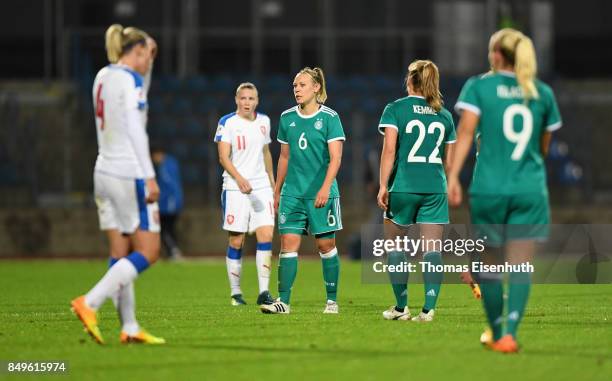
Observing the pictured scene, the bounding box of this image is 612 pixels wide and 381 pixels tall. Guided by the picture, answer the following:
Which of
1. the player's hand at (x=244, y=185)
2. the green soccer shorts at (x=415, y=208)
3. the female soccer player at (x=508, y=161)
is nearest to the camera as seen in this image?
the female soccer player at (x=508, y=161)

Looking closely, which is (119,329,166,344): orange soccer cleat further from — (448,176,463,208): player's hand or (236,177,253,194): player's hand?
(236,177,253,194): player's hand

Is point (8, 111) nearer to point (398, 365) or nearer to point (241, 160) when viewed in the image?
point (241, 160)

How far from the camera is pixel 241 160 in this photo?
13.2 metres

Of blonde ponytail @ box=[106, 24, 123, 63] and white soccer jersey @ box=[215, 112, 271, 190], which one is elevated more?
blonde ponytail @ box=[106, 24, 123, 63]

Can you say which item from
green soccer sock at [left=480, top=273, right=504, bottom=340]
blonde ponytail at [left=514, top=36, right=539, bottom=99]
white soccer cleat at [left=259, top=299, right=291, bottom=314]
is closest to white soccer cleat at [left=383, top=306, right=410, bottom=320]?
white soccer cleat at [left=259, top=299, right=291, bottom=314]

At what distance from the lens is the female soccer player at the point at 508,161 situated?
8555 millimetres

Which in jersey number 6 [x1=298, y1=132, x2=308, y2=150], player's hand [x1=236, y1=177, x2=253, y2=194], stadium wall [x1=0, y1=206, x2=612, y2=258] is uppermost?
jersey number 6 [x1=298, y1=132, x2=308, y2=150]

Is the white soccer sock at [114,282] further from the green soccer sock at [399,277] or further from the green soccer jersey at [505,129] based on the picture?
the green soccer sock at [399,277]

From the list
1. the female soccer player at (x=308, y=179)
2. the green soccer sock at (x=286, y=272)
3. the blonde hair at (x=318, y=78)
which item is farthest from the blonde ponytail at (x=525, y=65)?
the green soccer sock at (x=286, y=272)

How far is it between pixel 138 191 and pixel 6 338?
185cm

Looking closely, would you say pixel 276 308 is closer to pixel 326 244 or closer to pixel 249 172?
pixel 326 244

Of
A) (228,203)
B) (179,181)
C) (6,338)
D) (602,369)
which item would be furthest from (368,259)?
(602,369)

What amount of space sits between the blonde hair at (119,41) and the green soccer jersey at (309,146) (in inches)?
122

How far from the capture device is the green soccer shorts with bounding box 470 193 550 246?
28.2 ft
